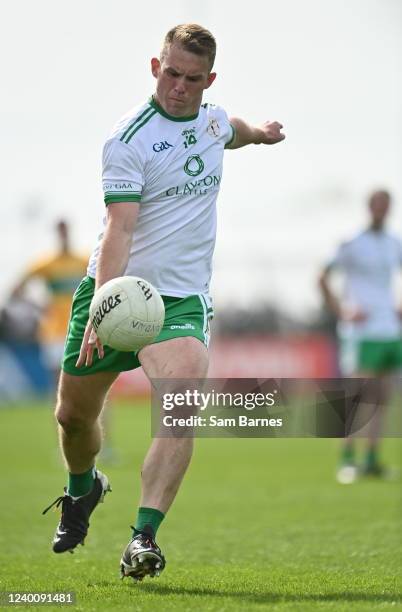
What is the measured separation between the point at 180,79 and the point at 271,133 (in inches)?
39.8

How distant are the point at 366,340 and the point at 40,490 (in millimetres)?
3758

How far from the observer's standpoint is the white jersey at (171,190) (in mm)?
6191

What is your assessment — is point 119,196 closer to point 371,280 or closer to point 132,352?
point 132,352

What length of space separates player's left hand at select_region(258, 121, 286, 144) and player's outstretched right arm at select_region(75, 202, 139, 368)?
3.87 feet

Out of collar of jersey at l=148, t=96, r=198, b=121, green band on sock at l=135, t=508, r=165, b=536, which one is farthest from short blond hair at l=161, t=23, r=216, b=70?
green band on sock at l=135, t=508, r=165, b=536

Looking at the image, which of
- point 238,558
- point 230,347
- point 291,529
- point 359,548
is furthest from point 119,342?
point 230,347

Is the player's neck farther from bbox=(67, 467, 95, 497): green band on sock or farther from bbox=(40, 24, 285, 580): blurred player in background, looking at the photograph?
bbox=(67, 467, 95, 497): green band on sock

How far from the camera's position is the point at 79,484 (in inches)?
273

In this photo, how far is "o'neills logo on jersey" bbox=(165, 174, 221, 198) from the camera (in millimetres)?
6336

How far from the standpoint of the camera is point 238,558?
6.99m

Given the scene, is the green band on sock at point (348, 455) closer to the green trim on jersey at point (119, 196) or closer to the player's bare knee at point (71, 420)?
the player's bare knee at point (71, 420)

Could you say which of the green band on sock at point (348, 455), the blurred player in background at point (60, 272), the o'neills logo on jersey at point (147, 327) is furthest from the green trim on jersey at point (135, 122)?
the blurred player in background at point (60, 272)

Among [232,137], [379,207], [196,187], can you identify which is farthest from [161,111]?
[379,207]

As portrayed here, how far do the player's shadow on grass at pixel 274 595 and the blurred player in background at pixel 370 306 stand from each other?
683cm
